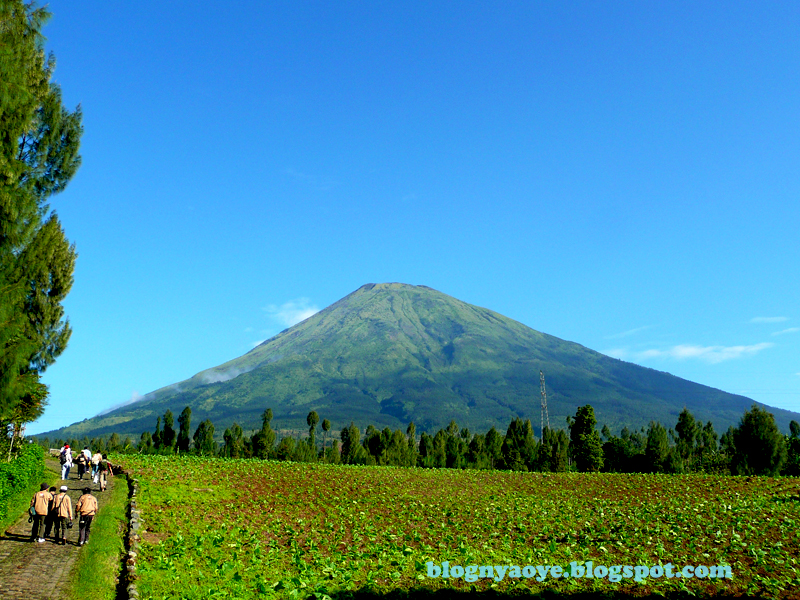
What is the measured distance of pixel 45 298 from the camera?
32344 mm

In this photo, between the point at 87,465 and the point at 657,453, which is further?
the point at 657,453

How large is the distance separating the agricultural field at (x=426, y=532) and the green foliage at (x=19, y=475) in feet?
16.2

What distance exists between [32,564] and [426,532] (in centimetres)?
1493

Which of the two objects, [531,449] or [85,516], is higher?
[85,516]

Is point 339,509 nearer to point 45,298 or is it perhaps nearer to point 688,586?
point 688,586

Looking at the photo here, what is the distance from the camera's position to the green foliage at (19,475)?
70.7 ft

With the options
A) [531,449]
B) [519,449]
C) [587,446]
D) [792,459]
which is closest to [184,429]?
[519,449]

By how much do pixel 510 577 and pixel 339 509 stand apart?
514 inches

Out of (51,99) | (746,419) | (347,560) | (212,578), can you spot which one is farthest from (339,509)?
(746,419)

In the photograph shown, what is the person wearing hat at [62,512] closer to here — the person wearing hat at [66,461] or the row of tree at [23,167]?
the row of tree at [23,167]

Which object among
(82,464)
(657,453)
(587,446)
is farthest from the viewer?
(657,453)

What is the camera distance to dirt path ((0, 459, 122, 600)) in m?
15.3

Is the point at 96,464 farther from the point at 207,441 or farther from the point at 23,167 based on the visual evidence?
the point at 207,441

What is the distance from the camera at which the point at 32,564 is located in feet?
57.5
